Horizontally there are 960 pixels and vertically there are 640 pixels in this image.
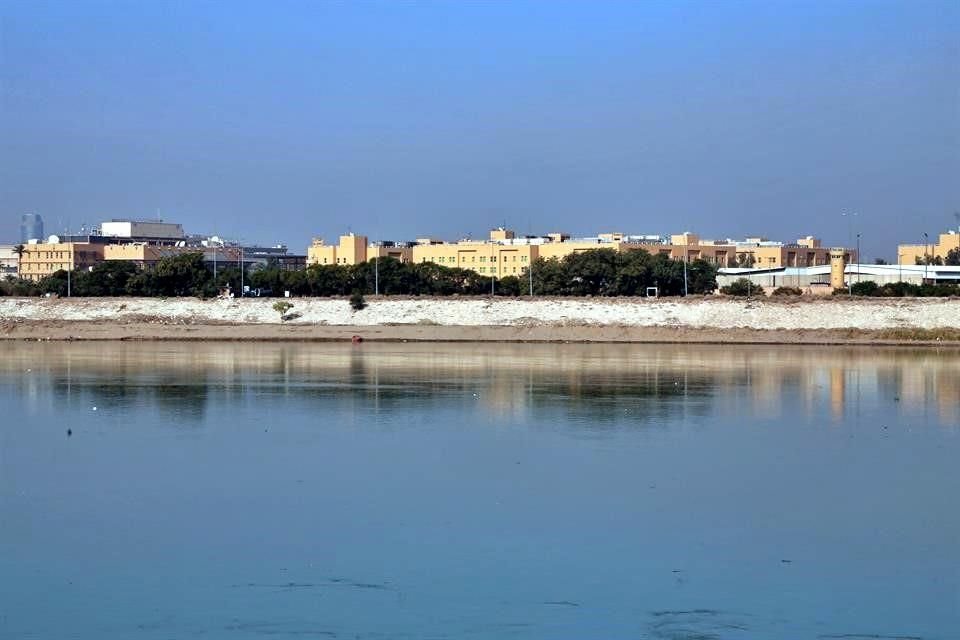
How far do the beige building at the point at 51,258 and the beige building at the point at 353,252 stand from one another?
17395 mm

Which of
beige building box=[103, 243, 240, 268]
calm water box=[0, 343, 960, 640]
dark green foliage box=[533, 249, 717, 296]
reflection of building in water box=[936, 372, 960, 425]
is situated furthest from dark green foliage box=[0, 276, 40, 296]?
reflection of building in water box=[936, 372, 960, 425]

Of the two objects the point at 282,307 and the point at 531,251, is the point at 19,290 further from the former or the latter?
the point at 531,251

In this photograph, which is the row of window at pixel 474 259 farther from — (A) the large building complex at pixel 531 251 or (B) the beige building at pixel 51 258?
(B) the beige building at pixel 51 258

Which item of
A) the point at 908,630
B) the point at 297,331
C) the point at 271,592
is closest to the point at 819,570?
the point at 908,630

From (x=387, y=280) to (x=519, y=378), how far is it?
3755 cm

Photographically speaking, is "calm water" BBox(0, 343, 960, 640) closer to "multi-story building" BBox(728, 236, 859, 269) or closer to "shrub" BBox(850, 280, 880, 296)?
"shrub" BBox(850, 280, 880, 296)

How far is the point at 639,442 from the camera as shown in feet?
72.3

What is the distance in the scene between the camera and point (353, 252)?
102m

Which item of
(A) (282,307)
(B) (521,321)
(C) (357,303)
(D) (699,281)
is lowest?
(B) (521,321)

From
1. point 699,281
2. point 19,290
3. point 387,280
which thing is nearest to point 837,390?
point 387,280

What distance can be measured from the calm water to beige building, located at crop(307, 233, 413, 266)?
7147 centimetres

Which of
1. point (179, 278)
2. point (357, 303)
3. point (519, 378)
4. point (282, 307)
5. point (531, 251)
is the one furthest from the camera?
point (531, 251)

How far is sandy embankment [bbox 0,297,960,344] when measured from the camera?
175 ft

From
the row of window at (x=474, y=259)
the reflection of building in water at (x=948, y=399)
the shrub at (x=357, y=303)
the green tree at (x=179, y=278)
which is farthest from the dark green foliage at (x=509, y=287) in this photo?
the reflection of building in water at (x=948, y=399)
